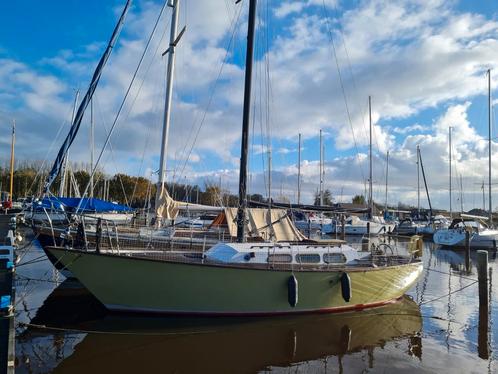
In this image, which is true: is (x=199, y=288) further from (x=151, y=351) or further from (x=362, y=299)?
(x=362, y=299)

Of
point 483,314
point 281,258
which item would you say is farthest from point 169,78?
point 483,314

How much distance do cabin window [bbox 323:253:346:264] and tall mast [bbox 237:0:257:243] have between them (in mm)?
2960

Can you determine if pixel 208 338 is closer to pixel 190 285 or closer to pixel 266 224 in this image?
pixel 190 285

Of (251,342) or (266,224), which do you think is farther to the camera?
(266,224)

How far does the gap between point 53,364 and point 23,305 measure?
5.46 meters

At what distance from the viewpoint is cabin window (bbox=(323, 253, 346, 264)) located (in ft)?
44.1

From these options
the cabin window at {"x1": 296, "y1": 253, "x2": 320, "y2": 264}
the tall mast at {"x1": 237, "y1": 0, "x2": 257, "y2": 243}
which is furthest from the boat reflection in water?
the tall mast at {"x1": 237, "y1": 0, "x2": 257, "y2": 243}

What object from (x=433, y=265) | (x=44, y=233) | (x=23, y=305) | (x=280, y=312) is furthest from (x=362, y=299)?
(x=433, y=265)

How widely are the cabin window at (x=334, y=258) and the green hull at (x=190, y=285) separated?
82 centimetres

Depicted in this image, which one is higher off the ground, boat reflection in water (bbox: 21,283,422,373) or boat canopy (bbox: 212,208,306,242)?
boat canopy (bbox: 212,208,306,242)

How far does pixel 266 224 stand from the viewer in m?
15.4

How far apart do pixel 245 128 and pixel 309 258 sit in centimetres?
541

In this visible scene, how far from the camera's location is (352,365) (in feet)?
31.2

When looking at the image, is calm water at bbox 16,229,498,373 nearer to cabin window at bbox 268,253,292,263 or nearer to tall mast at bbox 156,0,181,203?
cabin window at bbox 268,253,292,263
